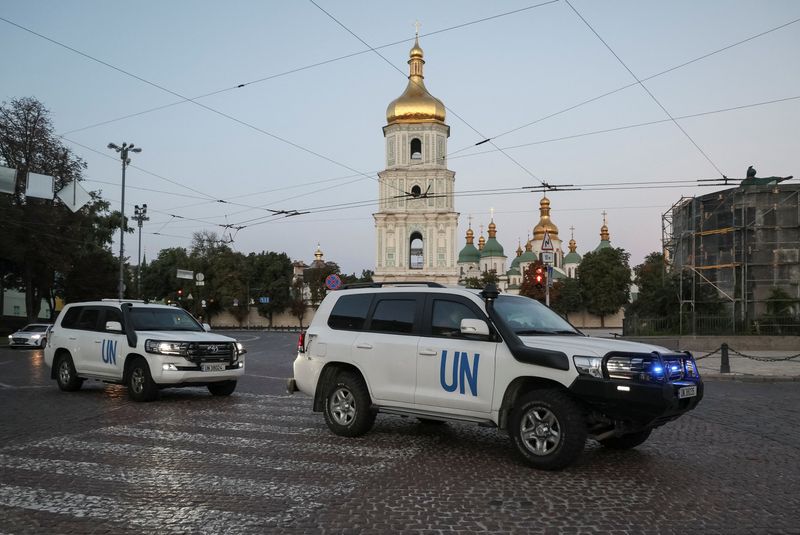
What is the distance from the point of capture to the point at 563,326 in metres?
8.37

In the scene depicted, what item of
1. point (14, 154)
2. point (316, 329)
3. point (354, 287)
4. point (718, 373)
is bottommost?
point (718, 373)

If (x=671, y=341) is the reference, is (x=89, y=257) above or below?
above

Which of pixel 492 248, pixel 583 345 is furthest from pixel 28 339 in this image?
pixel 492 248

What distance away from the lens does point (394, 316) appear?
8688mm

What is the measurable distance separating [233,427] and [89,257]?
145 ft

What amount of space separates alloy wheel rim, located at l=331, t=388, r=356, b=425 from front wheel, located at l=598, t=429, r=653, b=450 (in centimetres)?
310

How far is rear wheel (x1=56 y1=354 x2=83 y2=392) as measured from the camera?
44.3 feet

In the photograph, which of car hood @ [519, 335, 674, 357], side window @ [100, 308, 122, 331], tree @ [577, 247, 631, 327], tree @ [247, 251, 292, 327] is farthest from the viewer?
tree @ [577, 247, 631, 327]

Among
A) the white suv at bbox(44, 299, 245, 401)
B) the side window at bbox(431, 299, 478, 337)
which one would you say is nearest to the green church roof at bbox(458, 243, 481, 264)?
the white suv at bbox(44, 299, 245, 401)

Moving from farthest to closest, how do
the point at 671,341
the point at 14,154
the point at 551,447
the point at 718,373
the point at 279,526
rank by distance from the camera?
the point at 14,154 → the point at 671,341 → the point at 718,373 → the point at 551,447 → the point at 279,526

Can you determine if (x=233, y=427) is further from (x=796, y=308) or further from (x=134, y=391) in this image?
(x=796, y=308)

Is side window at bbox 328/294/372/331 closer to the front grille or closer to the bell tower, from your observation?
the front grille

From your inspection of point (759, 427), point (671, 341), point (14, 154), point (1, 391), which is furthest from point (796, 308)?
point (14, 154)

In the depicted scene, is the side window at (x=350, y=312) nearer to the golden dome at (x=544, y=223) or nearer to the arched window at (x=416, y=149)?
the arched window at (x=416, y=149)
